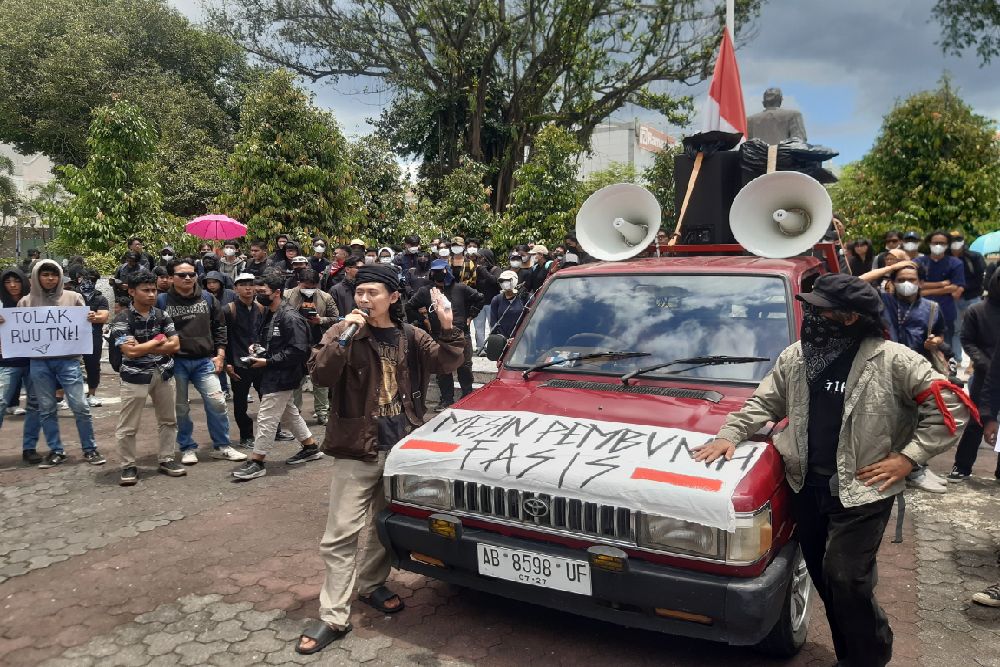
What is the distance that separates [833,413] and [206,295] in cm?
589

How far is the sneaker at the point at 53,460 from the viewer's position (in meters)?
7.08

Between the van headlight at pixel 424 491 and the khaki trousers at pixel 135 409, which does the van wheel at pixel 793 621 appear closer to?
the van headlight at pixel 424 491

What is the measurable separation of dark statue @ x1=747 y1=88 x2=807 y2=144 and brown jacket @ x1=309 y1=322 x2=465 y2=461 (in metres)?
5.80

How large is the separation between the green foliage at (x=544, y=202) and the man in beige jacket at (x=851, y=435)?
51.3ft

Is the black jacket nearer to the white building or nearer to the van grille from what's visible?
the van grille

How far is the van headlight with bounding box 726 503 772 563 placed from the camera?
3.03m

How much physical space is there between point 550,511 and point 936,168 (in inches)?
709

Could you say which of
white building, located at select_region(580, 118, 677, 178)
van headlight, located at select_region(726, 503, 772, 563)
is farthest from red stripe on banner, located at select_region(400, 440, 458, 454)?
white building, located at select_region(580, 118, 677, 178)

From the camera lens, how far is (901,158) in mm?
18188

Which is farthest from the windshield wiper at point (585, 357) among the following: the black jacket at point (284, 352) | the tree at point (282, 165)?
the tree at point (282, 165)

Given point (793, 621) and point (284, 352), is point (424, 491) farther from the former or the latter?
point (284, 352)

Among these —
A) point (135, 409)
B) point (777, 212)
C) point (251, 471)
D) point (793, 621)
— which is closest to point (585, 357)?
point (793, 621)

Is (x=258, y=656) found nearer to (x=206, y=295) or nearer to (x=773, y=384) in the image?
(x=773, y=384)

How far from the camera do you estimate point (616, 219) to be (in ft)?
19.3
